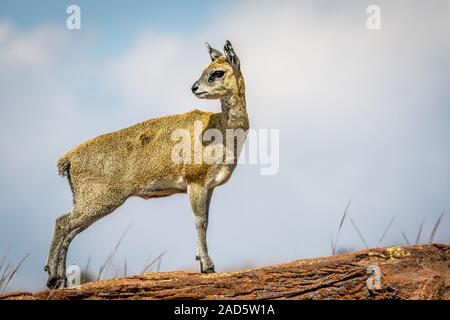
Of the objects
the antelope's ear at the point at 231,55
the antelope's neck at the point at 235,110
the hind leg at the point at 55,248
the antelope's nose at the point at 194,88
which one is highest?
the antelope's ear at the point at 231,55

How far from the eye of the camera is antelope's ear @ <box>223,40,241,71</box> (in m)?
12.9

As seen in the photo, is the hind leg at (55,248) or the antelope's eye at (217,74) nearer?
the hind leg at (55,248)

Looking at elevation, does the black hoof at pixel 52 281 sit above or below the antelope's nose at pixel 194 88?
below

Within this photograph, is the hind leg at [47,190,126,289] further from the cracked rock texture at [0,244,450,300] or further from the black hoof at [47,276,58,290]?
the cracked rock texture at [0,244,450,300]

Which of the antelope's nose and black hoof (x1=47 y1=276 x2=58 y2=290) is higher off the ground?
the antelope's nose

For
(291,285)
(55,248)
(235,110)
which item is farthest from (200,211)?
(55,248)

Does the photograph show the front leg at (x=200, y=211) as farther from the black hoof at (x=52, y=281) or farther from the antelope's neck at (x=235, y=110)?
the black hoof at (x=52, y=281)

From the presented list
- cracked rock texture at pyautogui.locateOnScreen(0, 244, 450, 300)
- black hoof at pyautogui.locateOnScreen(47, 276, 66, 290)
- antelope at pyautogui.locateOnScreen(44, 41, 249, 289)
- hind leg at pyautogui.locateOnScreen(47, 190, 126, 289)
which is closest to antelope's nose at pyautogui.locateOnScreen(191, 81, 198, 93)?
antelope at pyautogui.locateOnScreen(44, 41, 249, 289)

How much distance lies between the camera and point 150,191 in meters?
13.0

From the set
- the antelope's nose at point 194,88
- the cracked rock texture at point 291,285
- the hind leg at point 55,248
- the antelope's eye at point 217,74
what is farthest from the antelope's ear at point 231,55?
the hind leg at point 55,248

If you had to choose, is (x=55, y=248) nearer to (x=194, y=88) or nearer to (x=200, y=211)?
(x=200, y=211)

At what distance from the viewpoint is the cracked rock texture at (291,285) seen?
36.0 ft
